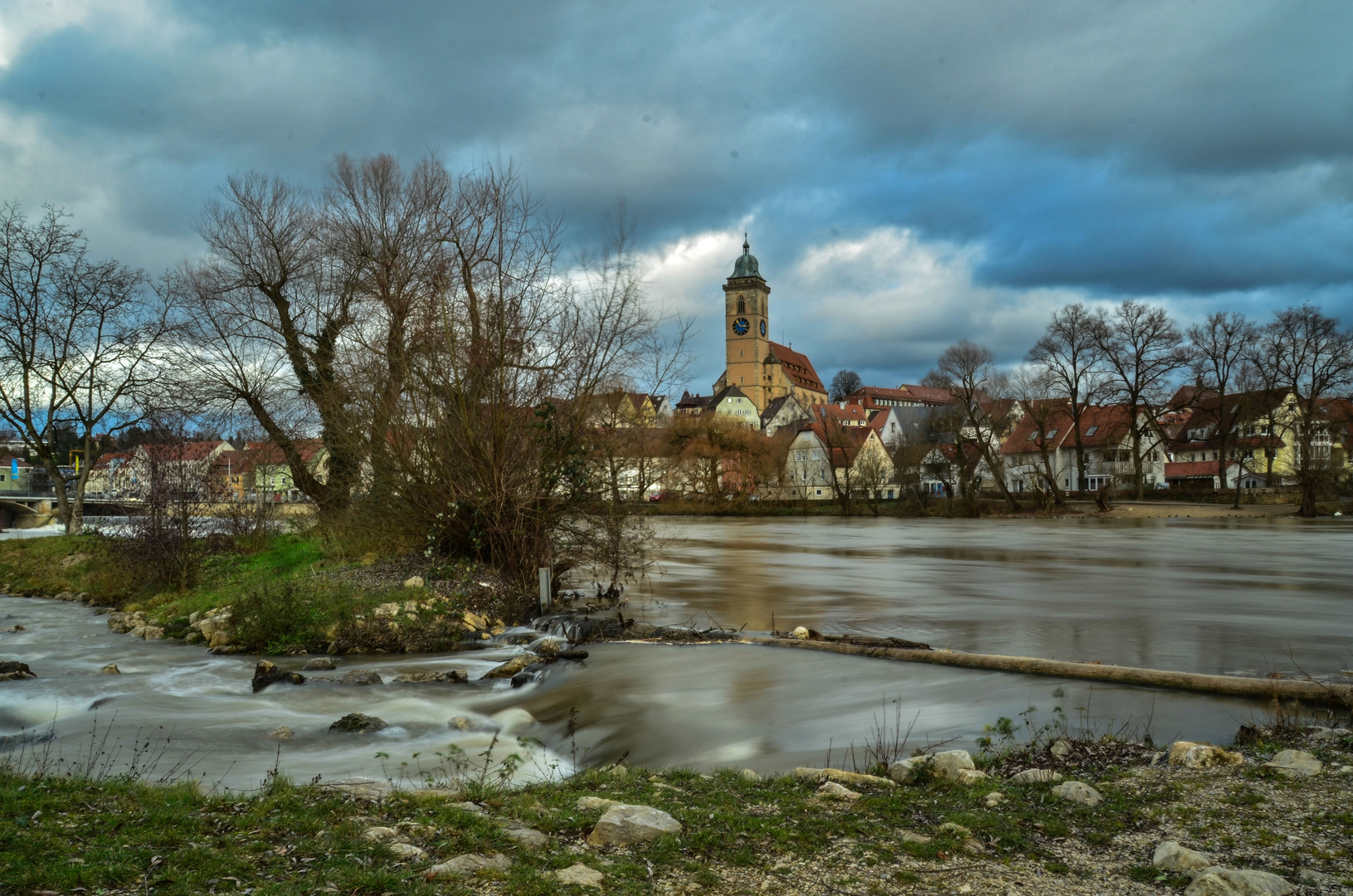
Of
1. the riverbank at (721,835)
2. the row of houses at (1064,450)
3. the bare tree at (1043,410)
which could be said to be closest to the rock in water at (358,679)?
the riverbank at (721,835)

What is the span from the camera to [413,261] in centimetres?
2077

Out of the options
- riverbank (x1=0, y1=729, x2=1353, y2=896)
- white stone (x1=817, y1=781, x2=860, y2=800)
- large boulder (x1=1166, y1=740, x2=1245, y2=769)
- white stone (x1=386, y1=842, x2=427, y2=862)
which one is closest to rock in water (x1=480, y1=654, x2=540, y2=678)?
riverbank (x1=0, y1=729, x2=1353, y2=896)

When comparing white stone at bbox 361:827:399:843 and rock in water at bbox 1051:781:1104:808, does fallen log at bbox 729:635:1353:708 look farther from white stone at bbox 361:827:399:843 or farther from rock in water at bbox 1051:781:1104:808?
white stone at bbox 361:827:399:843

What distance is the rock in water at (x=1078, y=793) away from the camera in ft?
19.3

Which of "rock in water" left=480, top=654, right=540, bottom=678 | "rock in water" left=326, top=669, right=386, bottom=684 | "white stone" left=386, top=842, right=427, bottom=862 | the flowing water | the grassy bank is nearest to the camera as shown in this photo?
"white stone" left=386, top=842, right=427, bottom=862

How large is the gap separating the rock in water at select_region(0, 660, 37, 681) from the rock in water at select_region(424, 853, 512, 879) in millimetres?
11576

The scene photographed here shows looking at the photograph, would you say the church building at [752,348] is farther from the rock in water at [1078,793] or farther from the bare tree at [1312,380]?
the rock in water at [1078,793]

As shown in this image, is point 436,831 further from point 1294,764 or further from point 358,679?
point 358,679

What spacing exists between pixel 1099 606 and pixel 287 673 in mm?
16391

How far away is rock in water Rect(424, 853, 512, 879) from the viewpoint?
452cm

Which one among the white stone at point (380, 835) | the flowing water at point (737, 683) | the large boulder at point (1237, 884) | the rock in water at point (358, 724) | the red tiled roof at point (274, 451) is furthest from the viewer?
the red tiled roof at point (274, 451)

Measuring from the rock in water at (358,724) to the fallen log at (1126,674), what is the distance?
259 inches

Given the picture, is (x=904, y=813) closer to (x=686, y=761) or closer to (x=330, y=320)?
(x=686, y=761)

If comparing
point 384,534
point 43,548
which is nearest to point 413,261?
point 384,534
